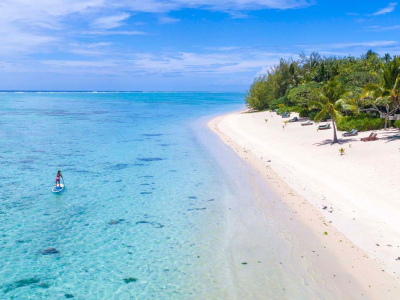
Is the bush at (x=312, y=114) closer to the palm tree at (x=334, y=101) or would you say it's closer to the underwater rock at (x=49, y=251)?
the palm tree at (x=334, y=101)

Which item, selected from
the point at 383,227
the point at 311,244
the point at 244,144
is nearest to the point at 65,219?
the point at 311,244

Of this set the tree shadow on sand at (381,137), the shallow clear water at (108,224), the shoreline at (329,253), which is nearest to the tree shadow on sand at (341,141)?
the tree shadow on sand at (381,137)

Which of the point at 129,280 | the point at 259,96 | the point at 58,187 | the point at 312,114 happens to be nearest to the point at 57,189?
the point at 58,187

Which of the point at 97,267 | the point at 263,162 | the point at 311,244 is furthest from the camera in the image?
the point at 263,162

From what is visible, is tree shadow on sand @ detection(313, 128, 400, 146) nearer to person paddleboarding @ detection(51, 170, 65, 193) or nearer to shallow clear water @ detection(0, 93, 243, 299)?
shallow clear water @ detection(0, 93, 243, 299)

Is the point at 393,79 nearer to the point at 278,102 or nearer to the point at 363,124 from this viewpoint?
the point at 363,124

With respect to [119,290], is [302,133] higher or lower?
higher

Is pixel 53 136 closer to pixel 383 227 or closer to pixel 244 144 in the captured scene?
pixel 244 144

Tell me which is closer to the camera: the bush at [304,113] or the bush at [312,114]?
the bush at [312,114]
